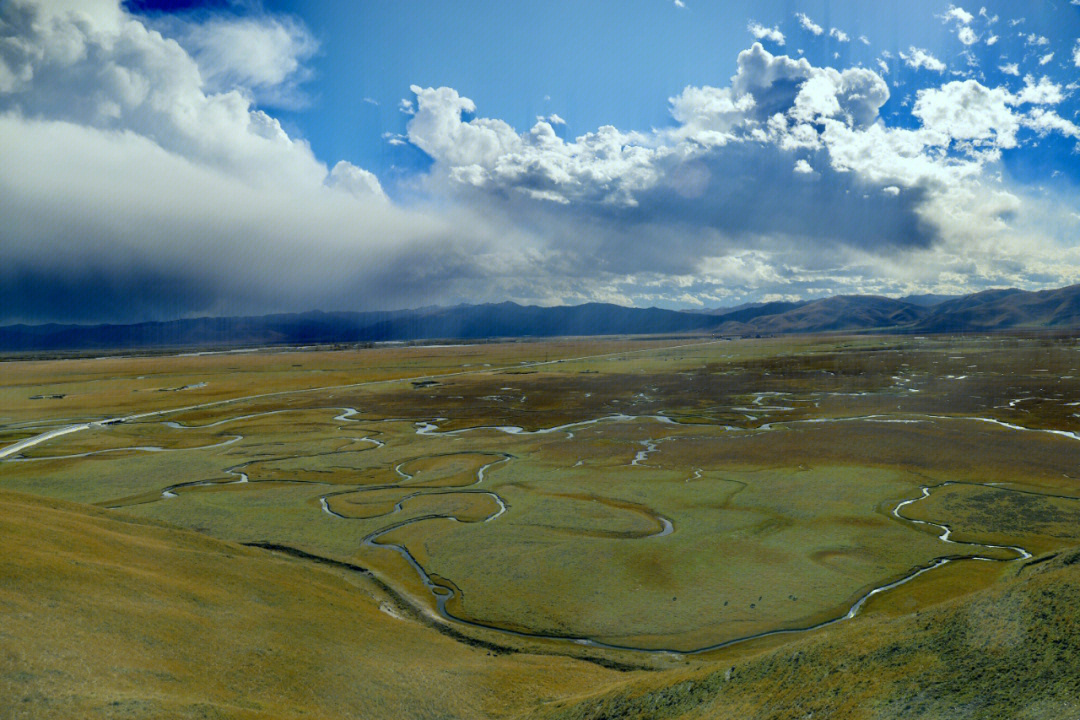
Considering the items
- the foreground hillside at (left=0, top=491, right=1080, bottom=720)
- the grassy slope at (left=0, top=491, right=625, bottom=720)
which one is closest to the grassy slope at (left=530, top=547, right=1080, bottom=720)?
the foreground hillside at (left=0, top=491, right=1080, bottom=720)

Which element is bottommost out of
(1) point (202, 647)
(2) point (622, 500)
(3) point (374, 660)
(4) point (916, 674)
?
(2) point (622, 500)

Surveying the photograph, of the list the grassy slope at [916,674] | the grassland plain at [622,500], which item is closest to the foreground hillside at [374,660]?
the grassy slope at [916,674]

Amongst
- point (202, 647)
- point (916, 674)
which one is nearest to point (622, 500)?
point (202, 647)

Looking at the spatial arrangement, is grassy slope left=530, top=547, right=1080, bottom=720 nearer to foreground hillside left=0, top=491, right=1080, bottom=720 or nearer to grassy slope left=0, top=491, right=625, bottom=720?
foreground hillside left=0, top=491, right=1080, bottom=720

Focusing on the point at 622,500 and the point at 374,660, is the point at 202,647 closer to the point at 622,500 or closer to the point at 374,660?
the point at 374,660

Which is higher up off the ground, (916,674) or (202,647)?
(916,674)
